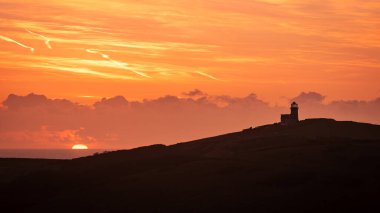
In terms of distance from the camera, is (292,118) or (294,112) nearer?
(292,118)

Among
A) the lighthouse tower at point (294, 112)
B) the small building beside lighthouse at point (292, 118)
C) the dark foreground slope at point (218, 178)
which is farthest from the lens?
the lighthouse tower at point (294, 112)

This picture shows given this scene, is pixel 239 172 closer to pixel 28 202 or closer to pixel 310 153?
pixel 310 153

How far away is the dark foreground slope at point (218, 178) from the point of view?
9194 centimetres

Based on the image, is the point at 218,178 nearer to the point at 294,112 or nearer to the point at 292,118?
the point at 292,118

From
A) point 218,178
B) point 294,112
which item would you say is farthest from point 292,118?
point 218,178

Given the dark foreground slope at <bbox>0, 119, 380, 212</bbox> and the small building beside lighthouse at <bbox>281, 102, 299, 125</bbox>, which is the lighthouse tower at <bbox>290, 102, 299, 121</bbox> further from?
the dark foreground slope at <bbox>0, 119, 380, 212</bbox>

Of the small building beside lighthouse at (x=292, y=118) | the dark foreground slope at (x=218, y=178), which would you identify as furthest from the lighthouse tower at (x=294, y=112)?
the dark foreground slope at (x=218, y=178)

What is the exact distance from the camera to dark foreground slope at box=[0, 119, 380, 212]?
91938 mm

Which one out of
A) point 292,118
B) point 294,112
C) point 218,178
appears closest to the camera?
point 218,178

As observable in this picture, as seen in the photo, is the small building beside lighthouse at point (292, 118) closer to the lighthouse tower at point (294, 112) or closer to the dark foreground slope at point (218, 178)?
the lighthouse tower at point (294, 112)

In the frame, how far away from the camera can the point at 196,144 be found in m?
148

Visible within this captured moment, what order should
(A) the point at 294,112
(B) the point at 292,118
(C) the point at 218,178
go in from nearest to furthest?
(C) the point at 218,178 → (B) the point at 292,118 → (A) the point at 294,112

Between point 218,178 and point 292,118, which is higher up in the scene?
point 292,118

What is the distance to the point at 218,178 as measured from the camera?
10419cm
